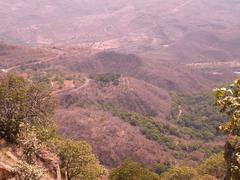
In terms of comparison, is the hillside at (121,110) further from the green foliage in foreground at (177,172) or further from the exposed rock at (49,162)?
the exposed rock at (49,162)

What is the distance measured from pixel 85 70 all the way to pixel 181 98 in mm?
48313

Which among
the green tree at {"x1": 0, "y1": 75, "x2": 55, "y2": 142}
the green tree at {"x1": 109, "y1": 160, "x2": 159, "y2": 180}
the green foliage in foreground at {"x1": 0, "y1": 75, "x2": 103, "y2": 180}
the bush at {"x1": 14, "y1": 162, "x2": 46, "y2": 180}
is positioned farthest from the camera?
the green tree at {"x1": 109, "y1": 160, "x2": 159, "y2": 180}

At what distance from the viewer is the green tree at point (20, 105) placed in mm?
36031

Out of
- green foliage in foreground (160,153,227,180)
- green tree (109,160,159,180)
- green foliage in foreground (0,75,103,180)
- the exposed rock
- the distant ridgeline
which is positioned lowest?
the distant ridgeline

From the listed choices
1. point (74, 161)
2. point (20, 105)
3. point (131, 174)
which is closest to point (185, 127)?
point (131, 174)

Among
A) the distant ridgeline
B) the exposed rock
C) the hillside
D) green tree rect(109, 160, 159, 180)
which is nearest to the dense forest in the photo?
green tree rect(109, 160, 159, 180)

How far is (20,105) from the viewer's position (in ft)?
122

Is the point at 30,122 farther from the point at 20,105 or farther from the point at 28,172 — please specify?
the point at 28,172

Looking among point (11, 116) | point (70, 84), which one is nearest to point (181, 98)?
point (70, 84)

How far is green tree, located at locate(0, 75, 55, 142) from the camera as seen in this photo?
118 feet

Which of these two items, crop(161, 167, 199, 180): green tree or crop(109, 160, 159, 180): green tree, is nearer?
crop(109, 160, 159, 180): green tree

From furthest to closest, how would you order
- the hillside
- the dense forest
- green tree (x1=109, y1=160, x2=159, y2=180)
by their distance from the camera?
the hillside
green tree (x1=109, y1=160, x2=159, y2=180)
the dense forest

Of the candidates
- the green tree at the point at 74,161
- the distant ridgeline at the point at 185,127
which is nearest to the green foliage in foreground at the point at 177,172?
the green tree at the point at 74,161

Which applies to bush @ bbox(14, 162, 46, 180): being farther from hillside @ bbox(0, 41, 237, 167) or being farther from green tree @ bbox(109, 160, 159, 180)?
hillside @ bbox(0, 41, 237, 167)
